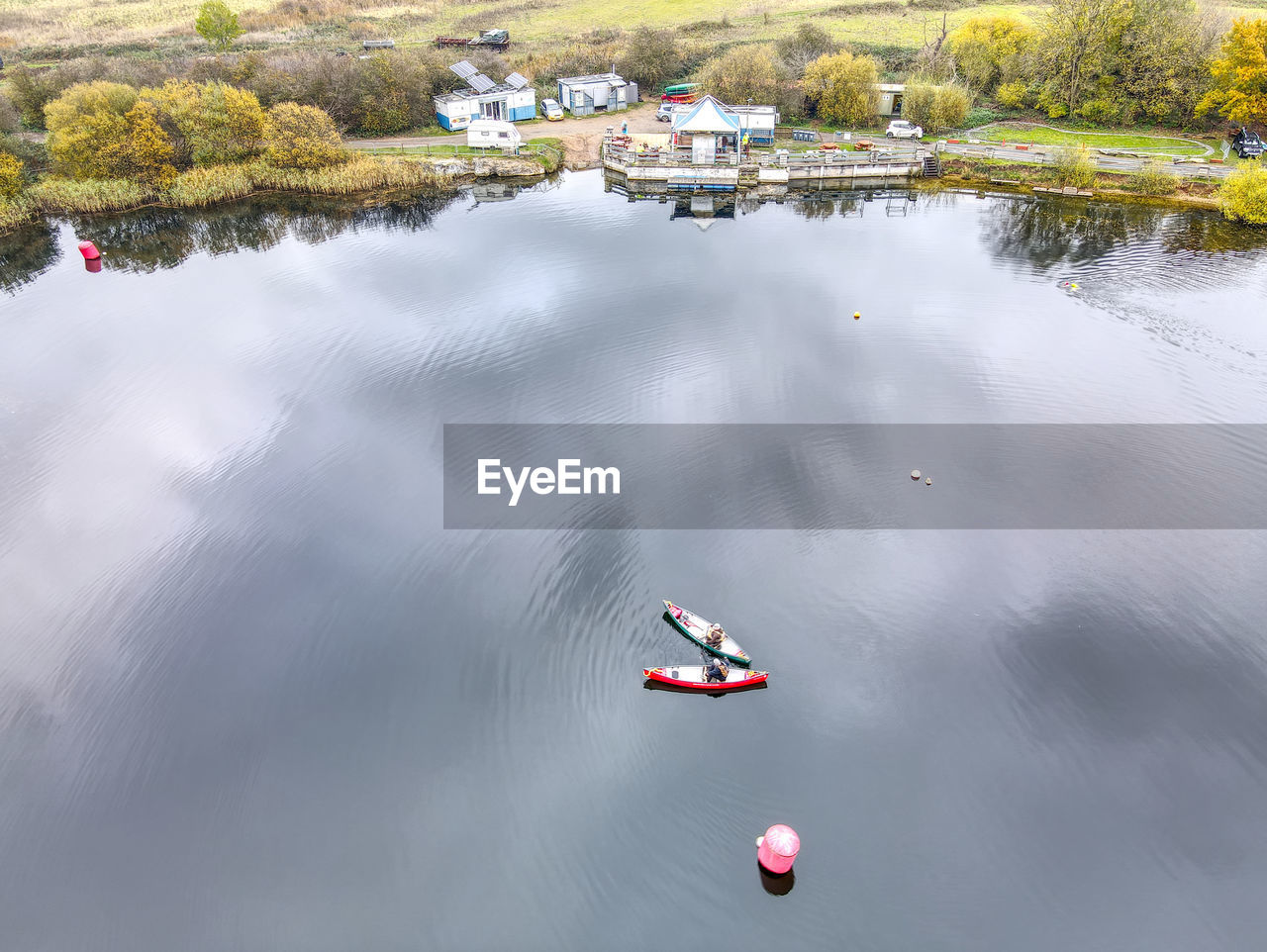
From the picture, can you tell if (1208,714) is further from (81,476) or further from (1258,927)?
(81,476)

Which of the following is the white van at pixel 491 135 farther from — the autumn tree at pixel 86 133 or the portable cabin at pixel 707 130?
the autumn tree at pixel 86 133

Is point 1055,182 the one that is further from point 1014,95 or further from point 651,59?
point 651,59

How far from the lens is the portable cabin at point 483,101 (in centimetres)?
9488

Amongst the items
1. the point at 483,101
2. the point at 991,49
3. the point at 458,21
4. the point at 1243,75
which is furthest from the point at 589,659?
the point at 458,21

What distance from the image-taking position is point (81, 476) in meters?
43.3

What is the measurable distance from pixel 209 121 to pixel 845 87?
71056 mm

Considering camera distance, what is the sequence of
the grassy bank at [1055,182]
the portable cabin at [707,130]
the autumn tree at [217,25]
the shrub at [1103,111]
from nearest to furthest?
the grassy bank at [1055,182] < the portable cabin at [707,130] < the shrub at [1103,111] < the autumn tree at [217,25]

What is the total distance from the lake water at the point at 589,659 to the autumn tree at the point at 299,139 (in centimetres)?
3169

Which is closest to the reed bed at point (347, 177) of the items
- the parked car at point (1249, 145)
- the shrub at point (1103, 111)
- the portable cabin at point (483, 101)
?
the portable cabin at point (483, 101)

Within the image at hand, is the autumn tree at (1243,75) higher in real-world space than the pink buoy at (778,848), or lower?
higher

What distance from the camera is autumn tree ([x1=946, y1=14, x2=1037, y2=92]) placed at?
9844cm

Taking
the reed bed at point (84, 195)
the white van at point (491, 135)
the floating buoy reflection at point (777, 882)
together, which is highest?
the white van at point (491, 135)

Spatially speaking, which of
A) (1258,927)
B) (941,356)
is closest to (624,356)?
(941,356)

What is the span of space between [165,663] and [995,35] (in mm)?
116242
